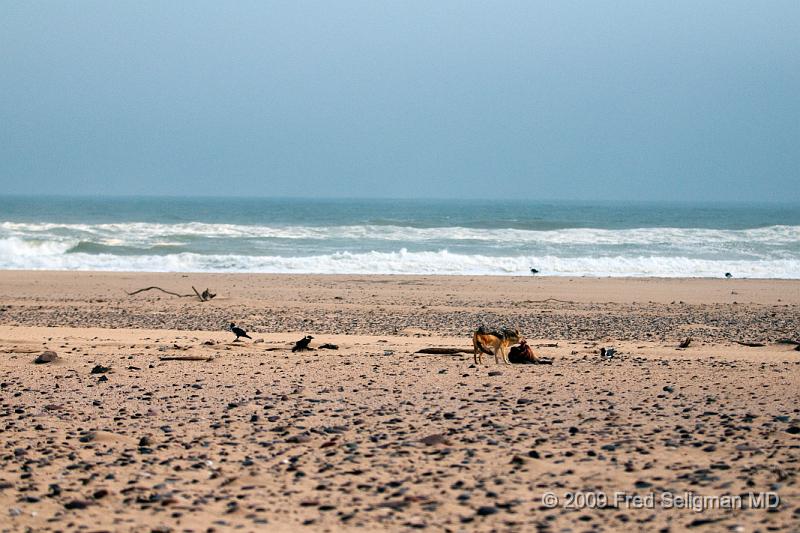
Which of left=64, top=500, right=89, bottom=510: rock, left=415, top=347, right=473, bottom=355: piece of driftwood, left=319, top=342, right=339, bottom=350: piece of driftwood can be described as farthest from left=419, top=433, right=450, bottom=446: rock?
left=319, top=342, right=339, bottom=350: piece of driftwood

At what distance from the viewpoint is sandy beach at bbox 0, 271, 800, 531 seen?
413 centimetres

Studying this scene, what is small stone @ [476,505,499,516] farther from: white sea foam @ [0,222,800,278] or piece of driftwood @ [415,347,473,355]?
white sea foam @ [0,222,800,278]

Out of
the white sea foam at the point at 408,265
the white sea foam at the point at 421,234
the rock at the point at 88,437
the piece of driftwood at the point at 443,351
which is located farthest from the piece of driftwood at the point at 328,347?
the white sea foam at the point at 421,234

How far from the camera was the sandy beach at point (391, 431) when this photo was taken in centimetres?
413

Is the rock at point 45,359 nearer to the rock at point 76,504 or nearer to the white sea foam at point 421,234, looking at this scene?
the rock at point 76,504

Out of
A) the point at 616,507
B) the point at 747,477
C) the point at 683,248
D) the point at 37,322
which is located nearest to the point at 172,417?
the point at 616,507

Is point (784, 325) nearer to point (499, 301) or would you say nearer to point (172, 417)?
point (499, 301)

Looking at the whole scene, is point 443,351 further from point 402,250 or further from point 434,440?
point 402,250

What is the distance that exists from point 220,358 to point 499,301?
876cm

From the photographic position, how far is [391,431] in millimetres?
5648

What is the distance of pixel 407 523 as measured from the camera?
13.1ft

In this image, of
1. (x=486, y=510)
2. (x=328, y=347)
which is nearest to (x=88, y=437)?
(x=486, y=510)

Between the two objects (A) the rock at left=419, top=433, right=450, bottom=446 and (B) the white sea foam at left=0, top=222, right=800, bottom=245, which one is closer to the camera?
(A) the rock at left=419, top=433, right=450, bottom=446

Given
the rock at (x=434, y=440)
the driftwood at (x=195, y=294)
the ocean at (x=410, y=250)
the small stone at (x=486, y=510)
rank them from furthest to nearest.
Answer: the ocean at (x=410, y=250) → the driftwood at (x=195, y=294) → the rock at (x=434, y=440) → the small stone at (x=486, y=510)
